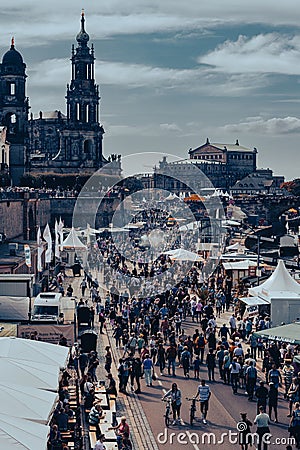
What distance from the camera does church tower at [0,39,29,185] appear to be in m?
90.4

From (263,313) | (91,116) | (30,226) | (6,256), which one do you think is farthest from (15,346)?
(91,116)

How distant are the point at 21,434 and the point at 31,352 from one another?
5407 millimetres

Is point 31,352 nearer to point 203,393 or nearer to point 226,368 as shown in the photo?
point 203,393

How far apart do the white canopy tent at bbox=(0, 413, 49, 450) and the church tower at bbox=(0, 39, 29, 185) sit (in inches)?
3141

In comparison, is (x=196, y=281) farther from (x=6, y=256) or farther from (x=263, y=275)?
(x=6, y=256)

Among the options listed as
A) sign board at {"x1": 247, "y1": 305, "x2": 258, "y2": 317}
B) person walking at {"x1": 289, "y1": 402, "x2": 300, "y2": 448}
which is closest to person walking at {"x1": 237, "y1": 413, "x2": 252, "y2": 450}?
person walking at {"x1": 289, "y1": 402, "x2": 300, "y2": 448}

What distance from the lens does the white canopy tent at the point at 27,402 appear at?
43.3 ft

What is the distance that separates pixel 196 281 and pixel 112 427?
24.2 meters

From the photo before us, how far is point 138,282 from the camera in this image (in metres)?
38.4

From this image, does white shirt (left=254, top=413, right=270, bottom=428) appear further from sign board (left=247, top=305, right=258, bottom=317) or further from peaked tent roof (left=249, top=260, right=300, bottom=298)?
sign board (left=247, top=305, right=258, bottom=317)

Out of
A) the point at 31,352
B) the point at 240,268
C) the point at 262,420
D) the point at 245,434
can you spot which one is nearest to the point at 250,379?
the point at 245,434

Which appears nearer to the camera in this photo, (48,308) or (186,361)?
(186,361)

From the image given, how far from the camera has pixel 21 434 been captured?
39.4ft

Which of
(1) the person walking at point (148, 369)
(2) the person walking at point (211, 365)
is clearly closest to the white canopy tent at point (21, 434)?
(1) the person walking at point (148, 369)
